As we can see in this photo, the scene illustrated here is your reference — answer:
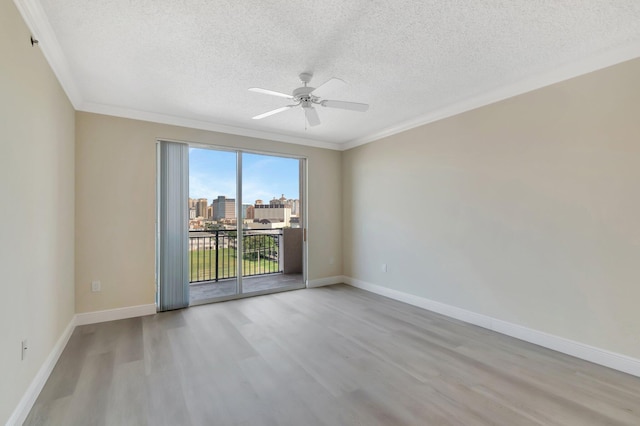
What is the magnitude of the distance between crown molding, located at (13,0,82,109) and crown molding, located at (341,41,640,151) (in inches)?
154

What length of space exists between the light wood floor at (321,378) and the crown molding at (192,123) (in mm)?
2623

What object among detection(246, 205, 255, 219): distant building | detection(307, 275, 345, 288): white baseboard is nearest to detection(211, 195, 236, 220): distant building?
detection(246, 205, 255, 219): distant building

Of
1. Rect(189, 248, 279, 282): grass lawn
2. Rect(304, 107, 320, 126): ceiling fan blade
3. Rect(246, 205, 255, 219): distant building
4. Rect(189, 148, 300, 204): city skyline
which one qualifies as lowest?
Rect(189, 248, 279, 282): grass lawn

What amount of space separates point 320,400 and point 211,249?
4.01 m

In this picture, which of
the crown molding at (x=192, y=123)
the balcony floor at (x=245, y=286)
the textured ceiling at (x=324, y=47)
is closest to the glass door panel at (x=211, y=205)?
the balcony floor at (x=245, y=286)

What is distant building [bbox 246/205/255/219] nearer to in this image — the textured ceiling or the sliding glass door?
the sliding glass door

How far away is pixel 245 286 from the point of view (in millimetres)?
5215

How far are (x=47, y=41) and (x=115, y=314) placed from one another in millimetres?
2989

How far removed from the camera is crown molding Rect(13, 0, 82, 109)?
183 cm

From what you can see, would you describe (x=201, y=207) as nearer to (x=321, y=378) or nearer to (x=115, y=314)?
(x=115, y=314)

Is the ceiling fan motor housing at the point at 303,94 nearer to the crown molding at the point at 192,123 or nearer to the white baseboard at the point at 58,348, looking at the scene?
the crown molding at the point at 192,123

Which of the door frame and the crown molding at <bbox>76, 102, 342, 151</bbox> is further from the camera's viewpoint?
the door frame

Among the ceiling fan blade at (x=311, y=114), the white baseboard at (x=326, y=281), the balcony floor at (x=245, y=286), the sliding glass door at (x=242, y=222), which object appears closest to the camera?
the ceiling fan blade at (x=311, y=114)

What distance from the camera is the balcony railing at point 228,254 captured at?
5.06 metres
